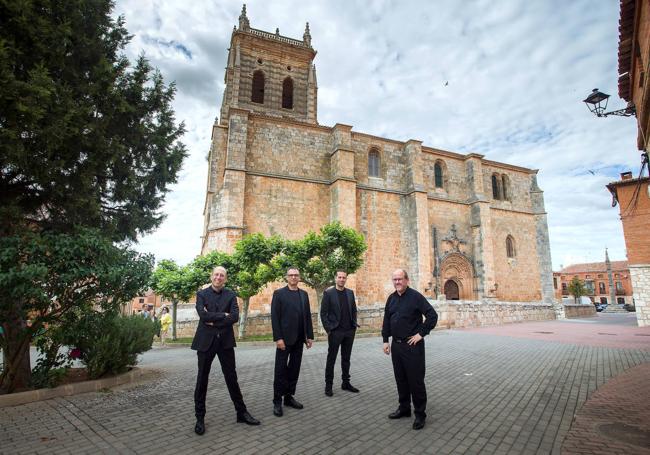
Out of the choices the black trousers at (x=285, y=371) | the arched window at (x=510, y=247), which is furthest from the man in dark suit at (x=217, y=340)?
the arched window at (x=510, y=247)

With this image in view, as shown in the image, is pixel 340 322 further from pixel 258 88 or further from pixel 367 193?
pixel 258 88

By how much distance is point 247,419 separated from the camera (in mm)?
3871

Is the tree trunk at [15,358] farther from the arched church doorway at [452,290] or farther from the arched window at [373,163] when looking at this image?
the arched church doorway at [452,290]

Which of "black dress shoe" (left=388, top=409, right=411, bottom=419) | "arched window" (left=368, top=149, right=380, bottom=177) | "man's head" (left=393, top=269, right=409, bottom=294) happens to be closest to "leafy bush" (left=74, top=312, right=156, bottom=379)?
"black dress shoe" (left=388, top=409, right=411, bottom=419)

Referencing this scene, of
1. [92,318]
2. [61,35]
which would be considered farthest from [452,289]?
[61,35]

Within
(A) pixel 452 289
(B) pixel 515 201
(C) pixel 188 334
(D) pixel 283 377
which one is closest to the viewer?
(D) pixel 283 377

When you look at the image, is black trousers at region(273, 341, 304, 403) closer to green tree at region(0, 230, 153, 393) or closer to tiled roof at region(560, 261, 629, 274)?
green tree at region(0, 230, 153, 393)

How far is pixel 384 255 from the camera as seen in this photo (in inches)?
813

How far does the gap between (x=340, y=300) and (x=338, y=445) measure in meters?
2.49

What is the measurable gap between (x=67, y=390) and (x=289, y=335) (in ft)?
12.1

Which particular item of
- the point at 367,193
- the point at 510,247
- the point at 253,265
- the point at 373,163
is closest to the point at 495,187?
the point at 510,247

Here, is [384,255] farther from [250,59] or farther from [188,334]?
[250,59]

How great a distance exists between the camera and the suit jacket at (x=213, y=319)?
12.9 ft

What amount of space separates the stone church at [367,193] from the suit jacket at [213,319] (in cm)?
1346
